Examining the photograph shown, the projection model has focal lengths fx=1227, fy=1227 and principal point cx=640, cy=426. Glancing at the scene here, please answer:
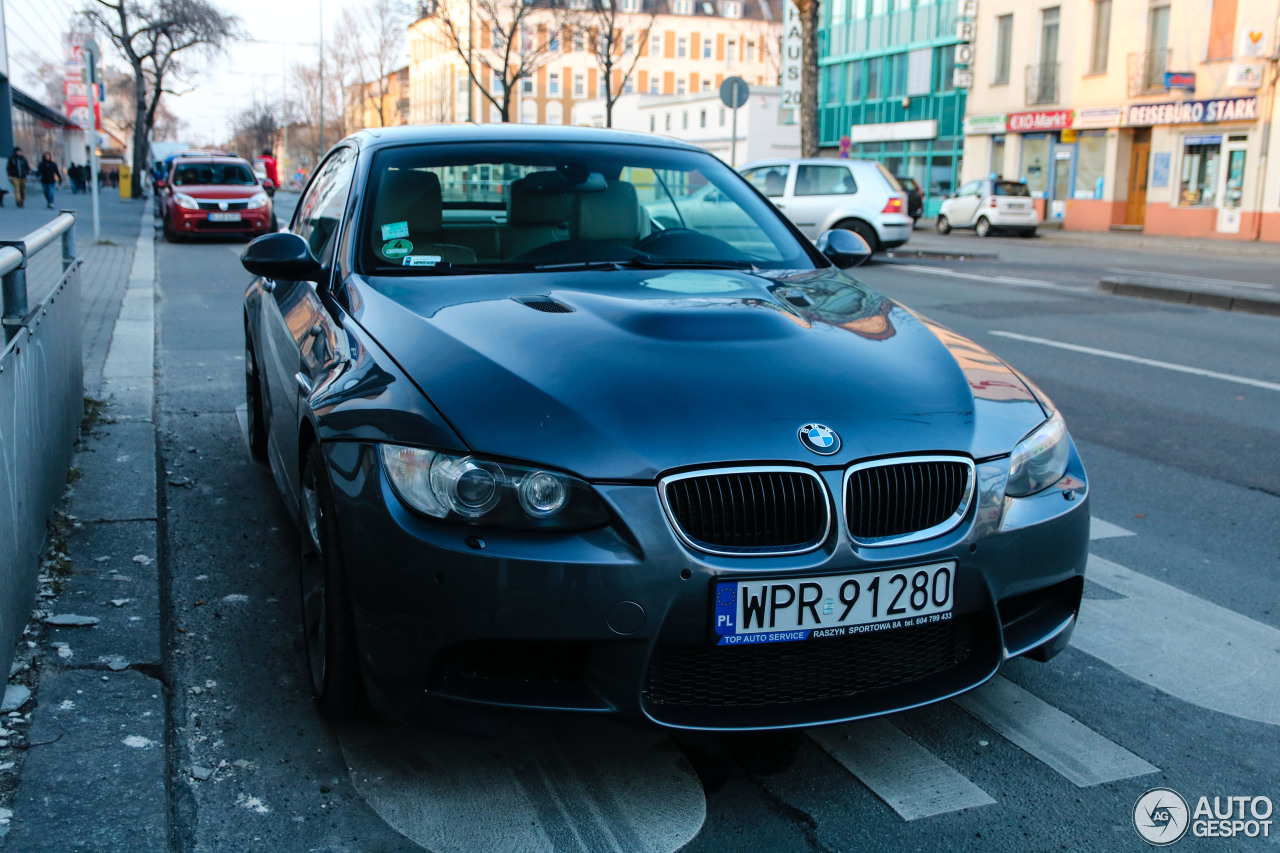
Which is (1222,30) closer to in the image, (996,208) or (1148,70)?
(1148,70)

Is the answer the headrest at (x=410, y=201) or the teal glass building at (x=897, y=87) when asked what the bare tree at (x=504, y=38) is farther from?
the headrest at (x=410, y=201)

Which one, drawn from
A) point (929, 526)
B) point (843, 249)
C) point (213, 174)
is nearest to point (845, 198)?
point (213, 174)

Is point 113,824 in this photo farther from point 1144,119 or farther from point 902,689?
point 1144,119

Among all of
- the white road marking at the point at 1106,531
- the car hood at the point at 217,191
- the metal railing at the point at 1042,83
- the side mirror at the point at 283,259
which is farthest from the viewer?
the metal railing at the point at 1042,83

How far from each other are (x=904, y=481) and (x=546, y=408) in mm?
760

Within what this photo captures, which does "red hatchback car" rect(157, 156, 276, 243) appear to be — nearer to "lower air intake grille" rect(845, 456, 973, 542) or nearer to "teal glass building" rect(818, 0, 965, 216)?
"lower air intake grille" rect(845, 456, 973, 542)

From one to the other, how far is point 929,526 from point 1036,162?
3891 centimetres

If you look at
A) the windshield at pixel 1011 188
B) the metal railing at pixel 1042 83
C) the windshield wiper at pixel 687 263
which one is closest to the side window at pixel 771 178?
the windshield at pixel 1011 188

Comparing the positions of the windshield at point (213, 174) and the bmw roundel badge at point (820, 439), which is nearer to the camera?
the bmw roundel badge at point (820, 439)

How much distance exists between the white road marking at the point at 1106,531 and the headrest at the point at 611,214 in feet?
7.08

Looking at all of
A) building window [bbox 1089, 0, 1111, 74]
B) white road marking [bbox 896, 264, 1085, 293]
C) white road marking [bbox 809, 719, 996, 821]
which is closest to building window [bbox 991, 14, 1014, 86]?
building window [bbox 1089, 0, 1111, 74]

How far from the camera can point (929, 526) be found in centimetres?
257

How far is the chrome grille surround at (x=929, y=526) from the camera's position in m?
2.48

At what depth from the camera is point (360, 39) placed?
272ft
